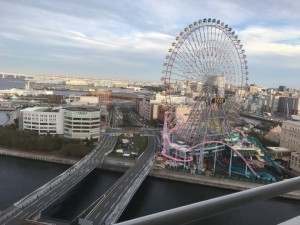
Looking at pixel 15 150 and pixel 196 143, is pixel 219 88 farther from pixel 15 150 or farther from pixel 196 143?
pixel 15 150

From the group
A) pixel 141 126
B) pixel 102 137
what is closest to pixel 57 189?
pixel 102 137

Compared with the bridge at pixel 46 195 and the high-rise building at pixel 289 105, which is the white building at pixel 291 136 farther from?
the high-rise building at pixel 289 105

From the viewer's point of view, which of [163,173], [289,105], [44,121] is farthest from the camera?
[289,105]

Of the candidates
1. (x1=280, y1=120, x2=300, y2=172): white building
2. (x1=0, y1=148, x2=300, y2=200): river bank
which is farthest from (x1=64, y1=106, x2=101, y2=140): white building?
(x1=280, y1=120, x2=300, y2=172): white building

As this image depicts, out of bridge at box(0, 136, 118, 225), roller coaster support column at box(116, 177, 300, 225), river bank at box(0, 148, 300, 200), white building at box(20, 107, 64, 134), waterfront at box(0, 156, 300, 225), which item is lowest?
waterfront at box(0, 156, 300, 225)

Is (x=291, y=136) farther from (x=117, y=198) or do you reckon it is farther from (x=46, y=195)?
(x=46, y=195)

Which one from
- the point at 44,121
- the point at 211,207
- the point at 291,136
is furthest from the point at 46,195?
the point at 291,136

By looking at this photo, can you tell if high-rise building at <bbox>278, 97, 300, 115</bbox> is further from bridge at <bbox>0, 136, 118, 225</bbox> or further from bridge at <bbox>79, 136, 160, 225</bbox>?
bridge at <bbox>0, 136, 118, 225</bbox>
